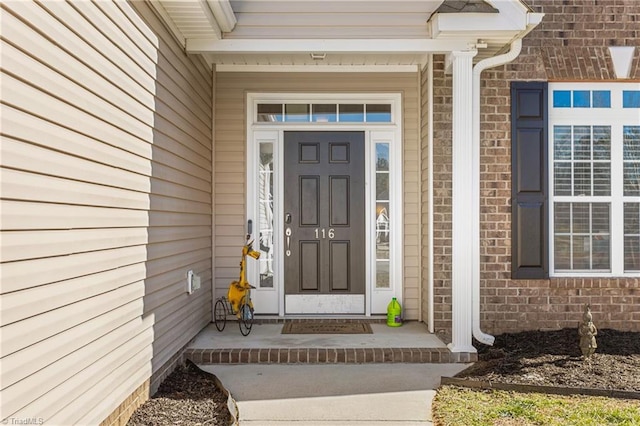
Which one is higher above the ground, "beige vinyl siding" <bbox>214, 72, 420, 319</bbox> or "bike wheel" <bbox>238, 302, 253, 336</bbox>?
"beige vinyl siding" <bbox>214, 72, 420, 319</bbox>

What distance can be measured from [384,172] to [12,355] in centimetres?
441

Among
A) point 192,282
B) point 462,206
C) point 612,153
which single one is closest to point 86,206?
point 192,282

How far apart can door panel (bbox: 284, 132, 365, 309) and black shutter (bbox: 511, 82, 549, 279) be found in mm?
1519

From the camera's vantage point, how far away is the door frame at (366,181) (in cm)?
595

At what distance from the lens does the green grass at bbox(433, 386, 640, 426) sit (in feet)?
10.6

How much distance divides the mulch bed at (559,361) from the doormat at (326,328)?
3.67 feet

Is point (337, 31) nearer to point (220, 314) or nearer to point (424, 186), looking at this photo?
point (424, 186)

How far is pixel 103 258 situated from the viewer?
2.96 m

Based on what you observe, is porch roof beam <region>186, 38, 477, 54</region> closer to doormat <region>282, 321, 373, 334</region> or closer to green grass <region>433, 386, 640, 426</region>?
doormat <region>282, 321, 373, 334</region>

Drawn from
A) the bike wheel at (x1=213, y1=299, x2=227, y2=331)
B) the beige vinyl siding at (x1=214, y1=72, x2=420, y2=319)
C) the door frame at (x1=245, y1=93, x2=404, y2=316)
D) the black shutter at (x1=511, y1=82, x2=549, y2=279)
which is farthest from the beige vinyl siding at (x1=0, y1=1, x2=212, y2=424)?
the black shutter at (x1=511, y1=82, x2=549, y2=279)

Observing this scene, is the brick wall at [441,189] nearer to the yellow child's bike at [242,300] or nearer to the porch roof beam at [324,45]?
the porch roof beam at [324,45]
